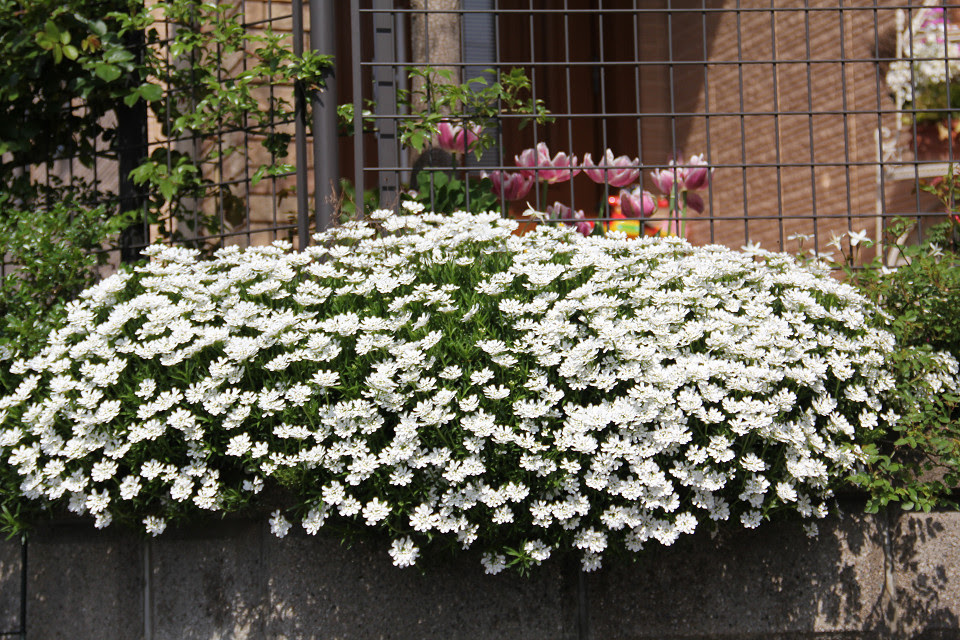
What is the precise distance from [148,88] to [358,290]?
1.55 meters

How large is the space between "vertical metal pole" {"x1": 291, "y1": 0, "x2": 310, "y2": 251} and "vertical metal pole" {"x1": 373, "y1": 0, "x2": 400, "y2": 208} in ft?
0.88

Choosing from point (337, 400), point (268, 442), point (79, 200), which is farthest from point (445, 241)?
point (79, 200)

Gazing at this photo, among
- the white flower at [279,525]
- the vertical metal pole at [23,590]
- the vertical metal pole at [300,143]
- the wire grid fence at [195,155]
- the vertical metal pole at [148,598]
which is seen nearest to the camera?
the white flower at [279,525]

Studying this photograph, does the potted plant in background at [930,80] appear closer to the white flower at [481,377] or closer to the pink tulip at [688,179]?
the pink tulip at [688,179]

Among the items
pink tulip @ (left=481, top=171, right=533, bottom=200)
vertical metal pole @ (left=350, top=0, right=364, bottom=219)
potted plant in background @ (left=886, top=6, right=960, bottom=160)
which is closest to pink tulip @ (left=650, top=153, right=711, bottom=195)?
pink tulip @ (left=481, top=171, right=533, bottom=200)

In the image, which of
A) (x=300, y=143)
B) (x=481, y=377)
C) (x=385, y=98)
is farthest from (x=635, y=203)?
(x=481, y=377)

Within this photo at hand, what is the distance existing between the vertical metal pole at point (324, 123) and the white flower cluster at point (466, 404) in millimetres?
718

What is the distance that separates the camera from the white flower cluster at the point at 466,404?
2170mm

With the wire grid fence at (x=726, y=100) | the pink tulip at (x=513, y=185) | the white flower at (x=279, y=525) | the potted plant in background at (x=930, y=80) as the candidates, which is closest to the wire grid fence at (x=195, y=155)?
the wire grid fence at (x=726, y=100)

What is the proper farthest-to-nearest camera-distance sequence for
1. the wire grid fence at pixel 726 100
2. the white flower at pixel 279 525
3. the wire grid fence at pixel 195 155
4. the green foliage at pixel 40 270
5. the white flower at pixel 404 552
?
the wire grid fence at pixel 726 100 → the wire grid fence at pixel 195 155 → the green foliage at pixel 40 270 → the white flower at pixel 279 525 → the white flower at pixel 404 552

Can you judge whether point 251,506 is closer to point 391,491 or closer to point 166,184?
point 391,491

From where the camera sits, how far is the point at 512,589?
241cm

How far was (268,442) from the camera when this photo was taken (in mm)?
2291

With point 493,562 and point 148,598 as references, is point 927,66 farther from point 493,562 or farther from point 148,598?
point 148,598
